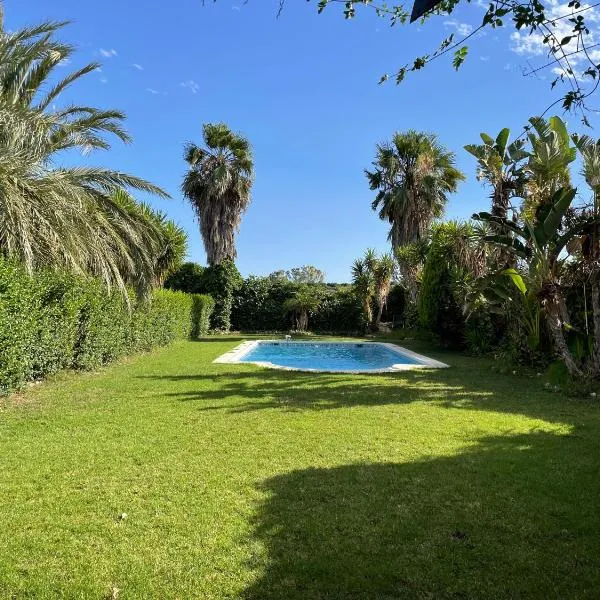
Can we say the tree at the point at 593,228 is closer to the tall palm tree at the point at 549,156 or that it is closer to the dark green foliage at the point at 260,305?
the tall palm tree at the point at 549,156

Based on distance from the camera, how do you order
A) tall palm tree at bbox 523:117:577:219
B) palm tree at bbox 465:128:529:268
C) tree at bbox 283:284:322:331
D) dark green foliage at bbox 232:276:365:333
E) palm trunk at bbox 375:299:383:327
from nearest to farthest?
tall palm tree at bbox 523:117:577:219 < palm tree at bbox 465:128:529:268 < palm trunk at bbox 375:299:383:327 < tree at bbox 283:284:322:331 < dark green foliage at bbox 232:276:365:333

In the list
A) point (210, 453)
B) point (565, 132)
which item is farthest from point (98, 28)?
point (565, 132)

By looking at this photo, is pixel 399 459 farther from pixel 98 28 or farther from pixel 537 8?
pixel 98 28

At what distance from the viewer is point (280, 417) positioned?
6.35 meters

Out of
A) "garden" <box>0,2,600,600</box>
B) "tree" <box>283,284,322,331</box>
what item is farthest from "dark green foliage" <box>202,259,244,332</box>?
"garden" <box>0,2,600,600</box>

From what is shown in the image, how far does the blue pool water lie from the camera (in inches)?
615

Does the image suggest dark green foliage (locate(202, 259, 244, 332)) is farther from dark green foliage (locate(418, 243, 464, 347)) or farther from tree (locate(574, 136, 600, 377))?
tree (locate(574, 136, 600, 377))

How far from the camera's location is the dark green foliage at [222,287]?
25594 mm

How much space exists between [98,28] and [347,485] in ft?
30.3

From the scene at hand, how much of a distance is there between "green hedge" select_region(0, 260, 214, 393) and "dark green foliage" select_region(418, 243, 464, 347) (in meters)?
9.02

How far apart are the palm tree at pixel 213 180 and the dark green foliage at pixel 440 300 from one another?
1275cm

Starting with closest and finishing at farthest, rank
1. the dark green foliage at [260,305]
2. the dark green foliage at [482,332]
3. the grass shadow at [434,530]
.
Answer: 1. the grass shadow at [434,530]
2. the dark green foliage at [482,332]
3. the dark green foliage at [260,305]

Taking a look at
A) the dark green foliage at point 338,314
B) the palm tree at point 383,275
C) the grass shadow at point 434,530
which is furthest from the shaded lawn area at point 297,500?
the dark green foliage at point 338,314

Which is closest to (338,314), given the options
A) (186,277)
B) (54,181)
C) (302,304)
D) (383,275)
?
(302,304)
